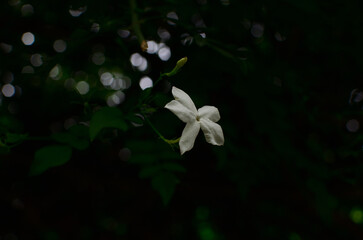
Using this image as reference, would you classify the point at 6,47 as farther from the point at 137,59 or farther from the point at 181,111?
the point at 181,111

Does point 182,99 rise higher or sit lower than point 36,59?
higher

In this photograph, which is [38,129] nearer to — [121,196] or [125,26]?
[121,196]

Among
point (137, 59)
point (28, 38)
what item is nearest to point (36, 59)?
point (28, 38)

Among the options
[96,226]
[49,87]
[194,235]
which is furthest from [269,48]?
[96,226]

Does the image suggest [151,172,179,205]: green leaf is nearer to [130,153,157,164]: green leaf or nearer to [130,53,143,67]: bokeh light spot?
[130,153,157,164]: green leaf

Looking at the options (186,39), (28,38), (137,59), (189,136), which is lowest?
(28,38)

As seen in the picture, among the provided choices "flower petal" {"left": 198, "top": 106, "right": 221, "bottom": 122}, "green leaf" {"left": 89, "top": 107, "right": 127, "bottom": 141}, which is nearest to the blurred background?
"green leaf" {"left": 89, "top": 107, "right": 127, "bottom": 141}

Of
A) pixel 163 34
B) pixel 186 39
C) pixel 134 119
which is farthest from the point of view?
pixel 163 34
